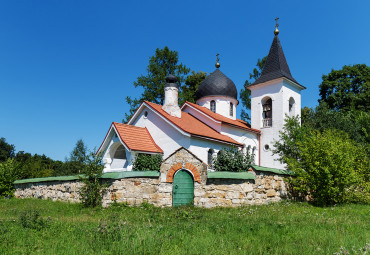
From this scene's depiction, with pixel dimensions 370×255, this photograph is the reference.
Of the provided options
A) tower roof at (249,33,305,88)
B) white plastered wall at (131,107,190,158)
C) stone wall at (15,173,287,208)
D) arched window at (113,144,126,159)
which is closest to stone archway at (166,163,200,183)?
stone wall at (15,173,287,208)

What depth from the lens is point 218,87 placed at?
82.7ft

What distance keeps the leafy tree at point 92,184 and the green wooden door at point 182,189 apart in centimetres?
274

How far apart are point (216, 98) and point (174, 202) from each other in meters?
15.5

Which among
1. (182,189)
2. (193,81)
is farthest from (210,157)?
(193,81)

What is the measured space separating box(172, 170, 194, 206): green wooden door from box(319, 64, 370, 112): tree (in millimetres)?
24869

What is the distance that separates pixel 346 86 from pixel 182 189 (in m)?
27.6

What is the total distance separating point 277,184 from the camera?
1223 cm

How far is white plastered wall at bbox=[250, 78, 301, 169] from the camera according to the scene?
22.0 metres

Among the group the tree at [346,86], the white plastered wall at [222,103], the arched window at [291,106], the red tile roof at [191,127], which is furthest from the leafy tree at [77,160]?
the tree at [346,86]

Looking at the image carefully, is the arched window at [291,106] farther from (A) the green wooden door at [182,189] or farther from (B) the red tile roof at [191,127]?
(A) the green wooden door at [182,189]

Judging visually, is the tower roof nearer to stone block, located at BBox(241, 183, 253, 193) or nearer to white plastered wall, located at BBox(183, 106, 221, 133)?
white plastered wall, located at BBox(183, 106, 221, 133)

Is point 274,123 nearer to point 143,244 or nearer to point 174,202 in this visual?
point 174,202

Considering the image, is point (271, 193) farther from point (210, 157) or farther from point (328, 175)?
point (210, 157)

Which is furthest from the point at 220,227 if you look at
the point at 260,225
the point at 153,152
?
the point at 153,152
